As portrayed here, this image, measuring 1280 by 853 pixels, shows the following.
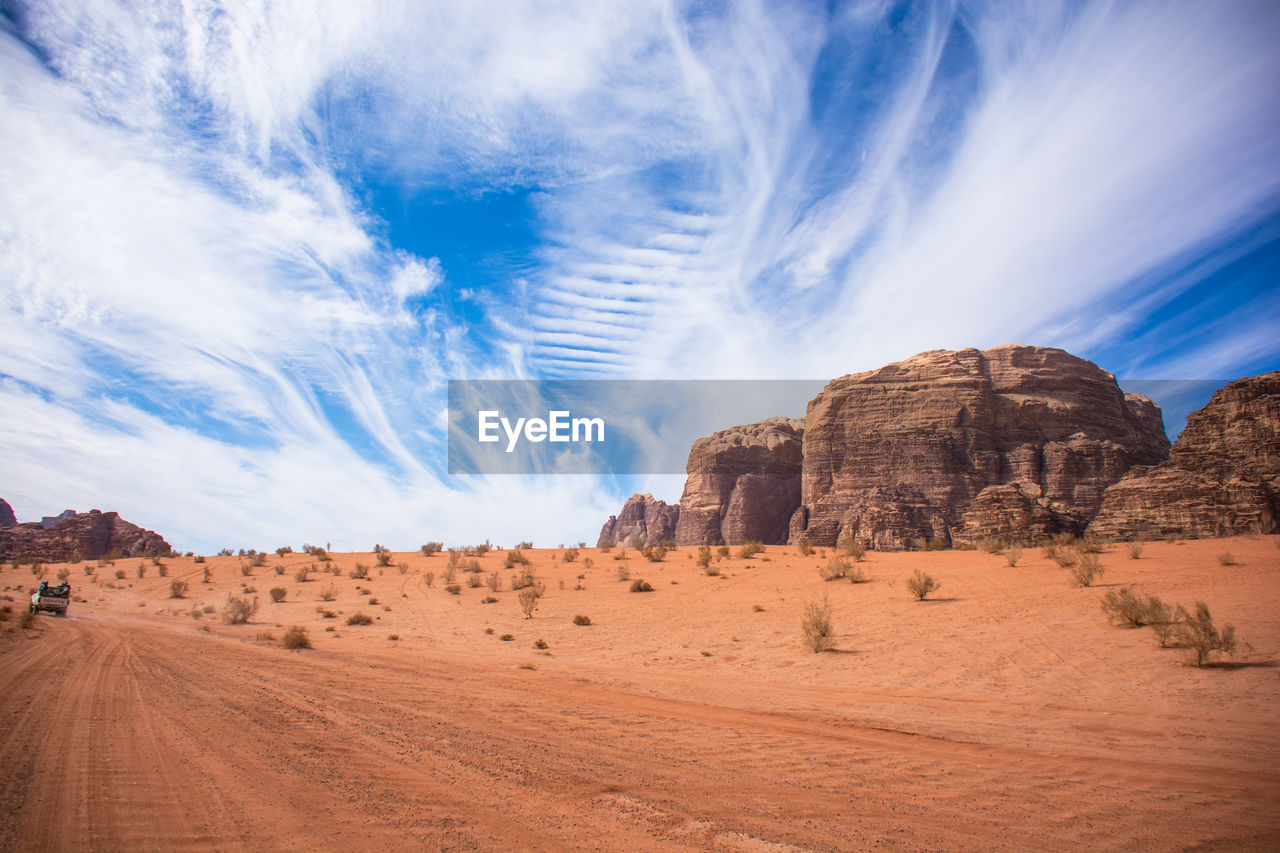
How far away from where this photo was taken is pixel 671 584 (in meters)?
20.5

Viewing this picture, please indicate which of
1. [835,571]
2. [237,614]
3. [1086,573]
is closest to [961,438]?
[835,571]

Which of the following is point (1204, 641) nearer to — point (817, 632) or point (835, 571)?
point (817, 632)

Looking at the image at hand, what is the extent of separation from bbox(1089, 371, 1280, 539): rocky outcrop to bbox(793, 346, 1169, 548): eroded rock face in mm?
8173

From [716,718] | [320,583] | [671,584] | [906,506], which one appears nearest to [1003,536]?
[906,506]

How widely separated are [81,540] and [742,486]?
5310cm

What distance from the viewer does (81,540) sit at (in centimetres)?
4459

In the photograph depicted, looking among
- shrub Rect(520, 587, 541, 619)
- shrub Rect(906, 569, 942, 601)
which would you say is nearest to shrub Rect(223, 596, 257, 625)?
shrub Rect(520, 587, 541, 619)

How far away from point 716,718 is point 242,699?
5516 mm

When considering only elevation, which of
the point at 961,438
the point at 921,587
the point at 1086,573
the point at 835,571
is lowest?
the point at 921,587

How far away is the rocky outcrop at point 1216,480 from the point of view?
26047mm

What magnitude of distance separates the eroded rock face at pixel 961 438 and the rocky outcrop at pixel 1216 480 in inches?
322

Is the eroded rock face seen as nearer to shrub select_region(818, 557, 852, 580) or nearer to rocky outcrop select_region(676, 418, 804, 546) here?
rocky outcrop select_region(676, 418, 804, 546)

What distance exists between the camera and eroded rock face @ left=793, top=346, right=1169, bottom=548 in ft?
136

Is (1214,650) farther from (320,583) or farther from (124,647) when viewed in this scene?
(320,583)
